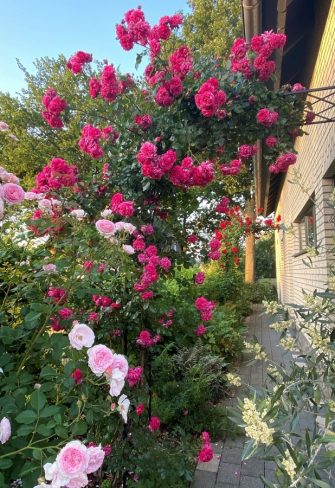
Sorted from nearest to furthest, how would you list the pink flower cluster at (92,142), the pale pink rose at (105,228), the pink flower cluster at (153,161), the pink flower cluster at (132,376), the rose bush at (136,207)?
the pale pink rose at (105,228) < the rose bush at (136,207) < the pink flower cluster at (132,376) < the pink flower cluster at (153,161) < the pink flower cluster at (92,142)

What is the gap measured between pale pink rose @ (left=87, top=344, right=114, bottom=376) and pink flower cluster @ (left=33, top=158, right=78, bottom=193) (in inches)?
60.2

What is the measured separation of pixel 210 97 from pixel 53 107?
1.14 metres

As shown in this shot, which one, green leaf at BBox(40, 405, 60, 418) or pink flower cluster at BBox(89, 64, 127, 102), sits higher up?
pink flower cluster at BBox(89, 64, 127, 102)

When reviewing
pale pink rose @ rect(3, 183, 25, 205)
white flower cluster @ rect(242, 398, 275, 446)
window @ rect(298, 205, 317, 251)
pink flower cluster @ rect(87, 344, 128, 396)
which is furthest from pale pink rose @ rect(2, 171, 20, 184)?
window @ rect(298, 205, 317, 251)

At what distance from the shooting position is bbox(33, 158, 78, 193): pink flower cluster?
2.48 m

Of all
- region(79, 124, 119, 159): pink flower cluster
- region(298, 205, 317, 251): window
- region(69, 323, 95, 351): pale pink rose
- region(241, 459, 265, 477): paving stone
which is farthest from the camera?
region(298, 205, 317, 251): window

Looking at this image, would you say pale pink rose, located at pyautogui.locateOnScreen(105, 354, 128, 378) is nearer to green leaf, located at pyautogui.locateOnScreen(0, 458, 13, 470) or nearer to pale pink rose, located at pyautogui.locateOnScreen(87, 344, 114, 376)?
pale pink rose, located at pyautogui.locateOnScreen(87, 344, 114, 376)

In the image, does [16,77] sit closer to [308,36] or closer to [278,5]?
[308,36]

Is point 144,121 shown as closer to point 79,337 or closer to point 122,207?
point 122,207

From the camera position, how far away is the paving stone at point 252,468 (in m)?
2.87

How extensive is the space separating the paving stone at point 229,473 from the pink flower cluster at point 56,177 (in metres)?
2.42

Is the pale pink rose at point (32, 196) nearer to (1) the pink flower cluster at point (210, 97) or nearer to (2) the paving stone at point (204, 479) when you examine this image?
(1) the pink flower cluster at point (210, 97)

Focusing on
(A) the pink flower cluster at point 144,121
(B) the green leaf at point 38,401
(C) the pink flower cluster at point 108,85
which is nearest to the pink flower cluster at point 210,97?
(A) the pink flower cluster at point 144,121

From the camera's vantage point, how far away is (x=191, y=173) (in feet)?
7.93
